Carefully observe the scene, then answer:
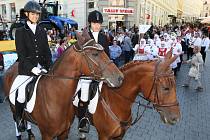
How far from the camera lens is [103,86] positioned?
4.76m

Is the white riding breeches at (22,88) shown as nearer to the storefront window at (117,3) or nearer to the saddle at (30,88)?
the saddle at (30,88)

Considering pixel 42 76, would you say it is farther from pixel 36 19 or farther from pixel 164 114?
pixel 164 114

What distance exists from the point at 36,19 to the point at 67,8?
29761mm

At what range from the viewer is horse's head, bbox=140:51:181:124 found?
4.04 meters

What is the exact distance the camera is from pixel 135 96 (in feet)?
14.8

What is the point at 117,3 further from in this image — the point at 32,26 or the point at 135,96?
the point at 135,96

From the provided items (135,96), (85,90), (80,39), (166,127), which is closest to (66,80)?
(85,90)

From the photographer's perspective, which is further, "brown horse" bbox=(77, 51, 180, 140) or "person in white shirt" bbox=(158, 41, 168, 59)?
"person in white shirt" bbox=(158, 41, 168, 59)

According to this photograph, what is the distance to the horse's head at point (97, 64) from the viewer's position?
3959 millimetres

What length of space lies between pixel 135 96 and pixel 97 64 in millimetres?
914

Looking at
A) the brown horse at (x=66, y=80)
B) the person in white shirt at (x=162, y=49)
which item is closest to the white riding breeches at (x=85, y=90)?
the brown horse at (x=66, y=80)

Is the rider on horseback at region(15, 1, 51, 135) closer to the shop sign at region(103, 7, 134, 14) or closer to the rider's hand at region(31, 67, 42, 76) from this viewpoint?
the rider's hand at region(31, 67, 42, 76)

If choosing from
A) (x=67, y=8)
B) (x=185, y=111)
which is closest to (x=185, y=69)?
(x=185, y=111)

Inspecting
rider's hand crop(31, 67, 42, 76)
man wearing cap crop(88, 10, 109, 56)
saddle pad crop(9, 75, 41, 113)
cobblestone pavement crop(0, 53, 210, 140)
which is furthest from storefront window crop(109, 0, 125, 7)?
rider's hand crop(31, 67, 42, 76)
